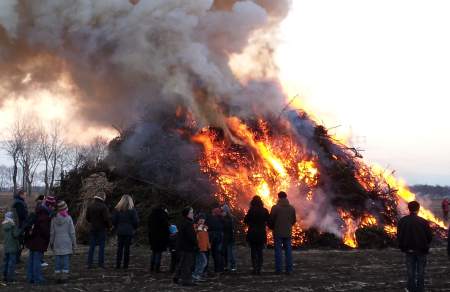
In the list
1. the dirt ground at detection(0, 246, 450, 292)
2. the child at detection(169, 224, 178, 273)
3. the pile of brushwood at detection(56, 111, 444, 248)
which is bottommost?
the dirt ground at detection(0, 246, 450, 292)

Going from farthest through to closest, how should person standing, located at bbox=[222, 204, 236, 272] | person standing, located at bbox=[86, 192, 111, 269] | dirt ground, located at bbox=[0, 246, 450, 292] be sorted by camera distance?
person standing, located at bbox=[86, 192, 111, 269] < person standing, located at bbox=[222, 204, 236, 272] < dirt ground, located at bbox=[0, 246, 450, 292]

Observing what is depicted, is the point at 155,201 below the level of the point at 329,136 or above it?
below

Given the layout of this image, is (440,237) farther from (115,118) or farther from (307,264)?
(115,118)

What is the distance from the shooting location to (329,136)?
20422mm

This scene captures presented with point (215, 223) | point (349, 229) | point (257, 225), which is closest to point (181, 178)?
point (349, 229)

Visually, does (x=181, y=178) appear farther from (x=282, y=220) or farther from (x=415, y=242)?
(x=415, y=242)

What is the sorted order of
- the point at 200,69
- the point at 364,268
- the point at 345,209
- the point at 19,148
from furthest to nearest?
1. the point at 19,148
2. the point at 200,69
3. the point at 345,209
4. the point at 364,268

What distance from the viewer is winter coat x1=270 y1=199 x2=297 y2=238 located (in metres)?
11.0

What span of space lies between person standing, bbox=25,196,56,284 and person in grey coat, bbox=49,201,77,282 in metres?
0.13

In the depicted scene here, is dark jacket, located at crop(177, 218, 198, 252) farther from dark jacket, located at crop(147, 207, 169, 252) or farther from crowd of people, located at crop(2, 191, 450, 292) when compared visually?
dark jacket, located at crop(147, 207, 169, 252)

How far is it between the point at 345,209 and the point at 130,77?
10.6 meters

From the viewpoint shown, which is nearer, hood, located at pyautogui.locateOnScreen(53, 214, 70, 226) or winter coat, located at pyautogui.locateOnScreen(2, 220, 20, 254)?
hood, located at pyautogui.locateOnScreen(53, 214, 70, 226)

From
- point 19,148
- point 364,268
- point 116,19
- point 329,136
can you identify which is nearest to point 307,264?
point 364,268

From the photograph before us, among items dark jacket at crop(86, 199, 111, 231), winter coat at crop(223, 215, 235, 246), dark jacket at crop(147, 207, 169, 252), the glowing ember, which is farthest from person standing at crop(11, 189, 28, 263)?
the glowing ember
